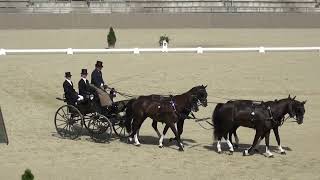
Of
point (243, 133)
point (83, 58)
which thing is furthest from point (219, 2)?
point (243, 133)

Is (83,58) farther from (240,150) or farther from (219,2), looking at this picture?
(219,2)

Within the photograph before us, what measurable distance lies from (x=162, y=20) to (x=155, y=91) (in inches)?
967

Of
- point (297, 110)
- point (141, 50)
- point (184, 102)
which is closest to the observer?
point (297, 110)

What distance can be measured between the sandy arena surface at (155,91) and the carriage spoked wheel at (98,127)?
296 mm

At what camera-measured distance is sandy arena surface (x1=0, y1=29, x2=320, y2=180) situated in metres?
13.0

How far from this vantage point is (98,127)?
50.3ft

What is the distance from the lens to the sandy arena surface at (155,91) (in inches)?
513

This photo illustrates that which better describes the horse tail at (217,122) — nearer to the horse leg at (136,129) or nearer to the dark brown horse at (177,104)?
the dark brown horse at (177,104)

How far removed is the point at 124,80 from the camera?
24.5 meters

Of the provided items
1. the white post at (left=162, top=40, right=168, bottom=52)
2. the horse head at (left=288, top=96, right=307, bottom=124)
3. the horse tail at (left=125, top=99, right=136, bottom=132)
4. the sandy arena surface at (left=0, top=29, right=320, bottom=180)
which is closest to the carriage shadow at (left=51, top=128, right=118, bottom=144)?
the sandy arena surface at (left=0, top=29, right=320, bottom=180)

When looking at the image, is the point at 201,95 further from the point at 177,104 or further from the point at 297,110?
the point at 297,110

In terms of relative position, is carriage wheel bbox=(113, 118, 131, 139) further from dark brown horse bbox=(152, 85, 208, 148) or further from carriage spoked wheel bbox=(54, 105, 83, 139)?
dark brown horse bbox=(152, 85, 208, 148)

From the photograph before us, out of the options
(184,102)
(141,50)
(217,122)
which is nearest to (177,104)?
(184,102)

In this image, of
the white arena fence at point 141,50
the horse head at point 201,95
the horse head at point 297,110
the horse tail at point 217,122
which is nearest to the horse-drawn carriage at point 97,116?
the horse head at point 201,95
